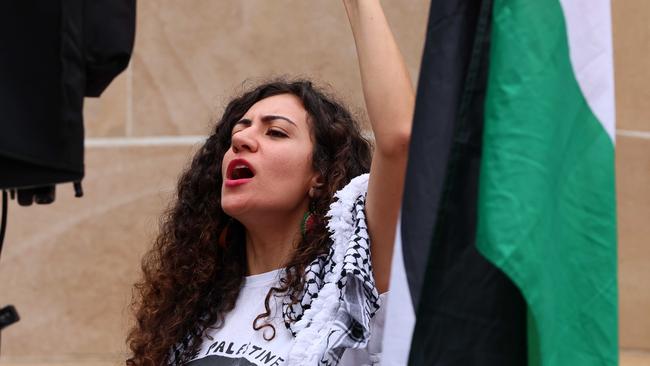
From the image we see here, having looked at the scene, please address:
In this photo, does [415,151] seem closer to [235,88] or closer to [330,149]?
[330,149]

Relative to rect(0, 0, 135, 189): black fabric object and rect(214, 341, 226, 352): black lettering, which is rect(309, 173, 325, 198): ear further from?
rect(0, 0, 135, 189): black fabric object

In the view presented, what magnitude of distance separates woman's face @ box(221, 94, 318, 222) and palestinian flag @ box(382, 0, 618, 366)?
972 mm

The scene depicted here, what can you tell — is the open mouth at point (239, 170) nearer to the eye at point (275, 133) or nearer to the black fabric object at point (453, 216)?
the eye at point (275, 133)

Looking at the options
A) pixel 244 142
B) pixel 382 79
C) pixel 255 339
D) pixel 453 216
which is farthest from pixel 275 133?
pixel 453 216

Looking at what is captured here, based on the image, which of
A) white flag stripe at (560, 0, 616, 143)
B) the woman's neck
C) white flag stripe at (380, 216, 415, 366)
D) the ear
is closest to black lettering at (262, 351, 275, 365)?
the woman's neck

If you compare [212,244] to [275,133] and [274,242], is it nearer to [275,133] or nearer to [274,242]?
[274,242]

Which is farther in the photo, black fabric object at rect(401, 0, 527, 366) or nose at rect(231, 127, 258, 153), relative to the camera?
nose at rect(231, 127, 258, 153)

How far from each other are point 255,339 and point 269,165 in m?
0.43

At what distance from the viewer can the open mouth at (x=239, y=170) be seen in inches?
114

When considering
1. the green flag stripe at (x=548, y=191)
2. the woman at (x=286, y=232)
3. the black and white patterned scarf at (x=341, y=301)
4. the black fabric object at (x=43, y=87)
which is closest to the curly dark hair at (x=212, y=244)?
the woman at (x=286, y=232)

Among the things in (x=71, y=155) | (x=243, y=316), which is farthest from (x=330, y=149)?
(x=71, y=155)

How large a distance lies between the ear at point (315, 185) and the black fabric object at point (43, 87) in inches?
48.1

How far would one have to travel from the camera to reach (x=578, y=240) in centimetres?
186

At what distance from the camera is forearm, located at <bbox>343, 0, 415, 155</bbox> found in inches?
87.6
